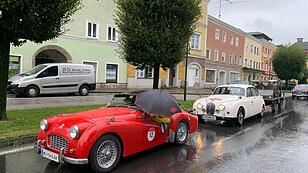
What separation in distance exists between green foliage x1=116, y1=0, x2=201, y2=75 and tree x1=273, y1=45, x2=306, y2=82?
35153 millimetres

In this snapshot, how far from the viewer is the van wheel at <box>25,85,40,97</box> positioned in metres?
16.5

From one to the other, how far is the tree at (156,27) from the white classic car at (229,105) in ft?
8.60

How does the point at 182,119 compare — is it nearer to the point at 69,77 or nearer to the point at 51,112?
the point at 51,112

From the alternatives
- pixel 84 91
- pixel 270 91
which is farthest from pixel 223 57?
pixel 84 91

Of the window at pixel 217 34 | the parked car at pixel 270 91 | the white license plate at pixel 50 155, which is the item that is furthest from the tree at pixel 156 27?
the window at pixel 217 34

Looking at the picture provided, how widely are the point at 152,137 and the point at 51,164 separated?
213 cm

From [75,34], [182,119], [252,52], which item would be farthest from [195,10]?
[252,52]

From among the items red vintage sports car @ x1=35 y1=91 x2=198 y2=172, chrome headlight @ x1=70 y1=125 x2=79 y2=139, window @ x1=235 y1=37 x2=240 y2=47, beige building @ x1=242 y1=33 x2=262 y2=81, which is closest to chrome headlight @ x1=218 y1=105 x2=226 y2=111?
red vintage sports car @ x1=35 y1=91 x2=198 y2=172

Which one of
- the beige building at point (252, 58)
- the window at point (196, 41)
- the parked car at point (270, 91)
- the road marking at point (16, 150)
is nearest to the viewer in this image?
the road marking at point (16, 150)

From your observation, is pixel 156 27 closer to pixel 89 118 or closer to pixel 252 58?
pixel 89 118

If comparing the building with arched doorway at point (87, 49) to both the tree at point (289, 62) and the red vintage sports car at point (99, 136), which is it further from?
the tree at point (289, 62)

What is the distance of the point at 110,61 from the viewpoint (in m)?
26.9

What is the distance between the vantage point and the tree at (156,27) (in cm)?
1185

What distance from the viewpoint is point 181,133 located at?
24.2 ft
